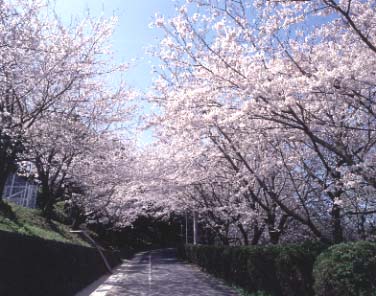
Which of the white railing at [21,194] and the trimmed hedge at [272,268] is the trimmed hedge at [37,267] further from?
the white railing at [21,194]

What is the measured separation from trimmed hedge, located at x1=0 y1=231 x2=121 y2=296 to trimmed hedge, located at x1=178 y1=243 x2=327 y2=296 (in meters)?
5.26

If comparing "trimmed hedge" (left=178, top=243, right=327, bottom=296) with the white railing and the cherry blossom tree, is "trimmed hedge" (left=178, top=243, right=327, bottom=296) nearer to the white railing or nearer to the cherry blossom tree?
the cherry blossom tree

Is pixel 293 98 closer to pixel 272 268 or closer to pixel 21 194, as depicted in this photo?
pixel 272 268

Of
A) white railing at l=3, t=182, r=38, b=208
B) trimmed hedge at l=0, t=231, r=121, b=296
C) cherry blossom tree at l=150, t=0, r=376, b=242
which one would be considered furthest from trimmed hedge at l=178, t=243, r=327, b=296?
white railing at l=3, t=182, r=38, b=208

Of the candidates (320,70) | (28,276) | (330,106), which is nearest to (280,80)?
(320,70)

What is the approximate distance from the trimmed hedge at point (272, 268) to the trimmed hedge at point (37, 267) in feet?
17.2

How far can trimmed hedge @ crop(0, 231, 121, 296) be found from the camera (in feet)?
22.3

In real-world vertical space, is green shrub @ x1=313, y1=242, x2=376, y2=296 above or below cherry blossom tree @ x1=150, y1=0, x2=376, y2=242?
below

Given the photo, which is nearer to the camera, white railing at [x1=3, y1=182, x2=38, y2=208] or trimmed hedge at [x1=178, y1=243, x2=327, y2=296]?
A: trimmed hedge at [x1=178, y1=243, x2=327, y2=296]

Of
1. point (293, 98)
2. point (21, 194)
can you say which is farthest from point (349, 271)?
point (21, 194)

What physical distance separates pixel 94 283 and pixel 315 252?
31.6 ft

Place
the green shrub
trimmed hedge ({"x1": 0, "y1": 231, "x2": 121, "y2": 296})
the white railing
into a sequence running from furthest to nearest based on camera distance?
the white railing < trimmed hedge ({"x1": 0, "y1": 231, "x2": 121, "y2": 296}) < the green shrub

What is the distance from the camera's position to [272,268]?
33.6ft

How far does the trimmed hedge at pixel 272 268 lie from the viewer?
27.5ft
